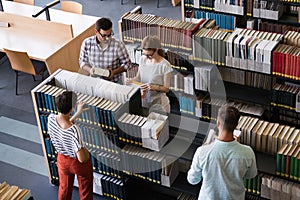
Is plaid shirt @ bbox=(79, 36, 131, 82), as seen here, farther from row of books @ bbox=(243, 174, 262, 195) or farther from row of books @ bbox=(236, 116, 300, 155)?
row of books @ bbox=(243, 174, 262, 195)

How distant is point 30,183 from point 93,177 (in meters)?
0.99

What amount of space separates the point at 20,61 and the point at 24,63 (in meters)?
0.06

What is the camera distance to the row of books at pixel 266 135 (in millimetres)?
5098

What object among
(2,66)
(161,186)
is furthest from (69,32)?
(161,186)

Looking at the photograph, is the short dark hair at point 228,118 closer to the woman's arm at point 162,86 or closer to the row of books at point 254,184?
the row of books at point 254,184

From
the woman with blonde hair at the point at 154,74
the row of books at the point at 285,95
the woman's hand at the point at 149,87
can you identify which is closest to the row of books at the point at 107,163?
the woman with blonde hair at the point at 154,74

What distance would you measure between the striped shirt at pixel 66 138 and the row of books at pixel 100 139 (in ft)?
1.57

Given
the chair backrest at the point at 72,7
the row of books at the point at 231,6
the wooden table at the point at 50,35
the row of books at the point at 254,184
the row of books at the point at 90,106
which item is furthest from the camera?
the chair backrest at the point at 72,7

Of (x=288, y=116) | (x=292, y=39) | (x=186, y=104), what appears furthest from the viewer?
(x=186, y=104)

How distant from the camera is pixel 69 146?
209 inches

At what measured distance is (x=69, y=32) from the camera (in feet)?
26.7

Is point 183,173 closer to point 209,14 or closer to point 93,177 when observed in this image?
point 93,177

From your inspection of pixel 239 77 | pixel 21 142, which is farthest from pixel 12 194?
pixel 239 77

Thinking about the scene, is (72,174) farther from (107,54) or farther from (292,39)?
(292,39)
